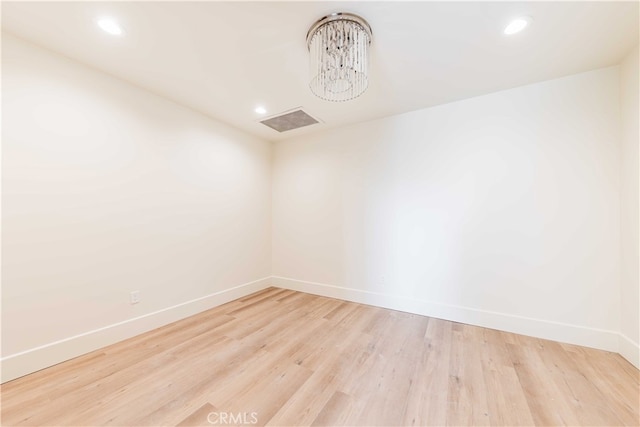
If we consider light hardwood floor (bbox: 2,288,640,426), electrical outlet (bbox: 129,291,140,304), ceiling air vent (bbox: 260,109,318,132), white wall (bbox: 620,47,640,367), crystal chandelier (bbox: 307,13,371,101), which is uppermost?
ceiling air vent (bbox: 260,109,318,132)

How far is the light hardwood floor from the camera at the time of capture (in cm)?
139

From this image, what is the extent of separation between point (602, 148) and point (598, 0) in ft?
4.13

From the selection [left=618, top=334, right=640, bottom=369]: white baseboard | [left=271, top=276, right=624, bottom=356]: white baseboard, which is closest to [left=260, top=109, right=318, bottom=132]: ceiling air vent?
[left=271, top=276, right=624, bottom=356]: white baseboard

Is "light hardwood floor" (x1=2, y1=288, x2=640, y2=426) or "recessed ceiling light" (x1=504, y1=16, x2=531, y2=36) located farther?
"recessed ceiling light" (x1=504, y1=16, x2=531, y2=36)

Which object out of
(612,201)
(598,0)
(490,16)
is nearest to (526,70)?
(598,0)

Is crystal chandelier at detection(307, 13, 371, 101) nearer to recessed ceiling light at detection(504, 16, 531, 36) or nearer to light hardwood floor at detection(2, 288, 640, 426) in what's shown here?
recessed ceiling light at detection(504, 16, 531, 36)

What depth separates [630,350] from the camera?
187 centimetres

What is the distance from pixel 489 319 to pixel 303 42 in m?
3.14

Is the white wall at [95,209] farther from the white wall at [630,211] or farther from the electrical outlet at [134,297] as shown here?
the white wall at [630,211]

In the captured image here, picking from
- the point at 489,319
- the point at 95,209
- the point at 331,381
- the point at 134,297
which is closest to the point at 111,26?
the point at 95,209

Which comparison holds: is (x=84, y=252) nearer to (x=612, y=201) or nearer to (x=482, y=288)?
(x=482, y=288)

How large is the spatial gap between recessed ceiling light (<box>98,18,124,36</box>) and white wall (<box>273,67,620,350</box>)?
2.42 m

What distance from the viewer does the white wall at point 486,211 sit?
6.95ft

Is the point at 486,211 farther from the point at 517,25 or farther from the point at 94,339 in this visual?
the point at 94,339
